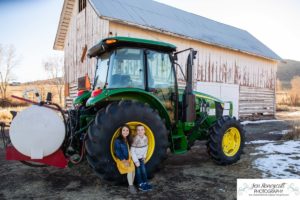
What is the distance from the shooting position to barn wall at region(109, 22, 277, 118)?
42.3 feet

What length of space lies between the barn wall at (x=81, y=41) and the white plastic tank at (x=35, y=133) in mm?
7285

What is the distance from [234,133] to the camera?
20.1 feet

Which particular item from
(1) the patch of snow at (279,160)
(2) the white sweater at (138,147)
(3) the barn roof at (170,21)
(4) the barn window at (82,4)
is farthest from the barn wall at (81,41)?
(2) the white sweater at (138,147)

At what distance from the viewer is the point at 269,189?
4.13m

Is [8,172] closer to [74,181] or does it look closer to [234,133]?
[74,181]

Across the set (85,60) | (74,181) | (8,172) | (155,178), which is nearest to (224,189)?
(155,178)

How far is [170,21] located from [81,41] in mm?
4656

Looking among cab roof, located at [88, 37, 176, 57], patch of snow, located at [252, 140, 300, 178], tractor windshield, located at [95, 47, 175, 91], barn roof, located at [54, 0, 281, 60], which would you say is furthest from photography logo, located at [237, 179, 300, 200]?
barn roof, located at [54, 0, 281, 60]

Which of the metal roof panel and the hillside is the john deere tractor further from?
the hillside

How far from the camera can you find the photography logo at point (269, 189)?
394cm

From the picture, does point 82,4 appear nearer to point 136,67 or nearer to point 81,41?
point 81,41

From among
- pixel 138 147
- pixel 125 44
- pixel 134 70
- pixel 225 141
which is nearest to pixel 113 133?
pixel 138 147

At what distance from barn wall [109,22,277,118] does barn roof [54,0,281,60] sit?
383 mm

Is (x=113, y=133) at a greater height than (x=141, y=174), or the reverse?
(x=113, y=133)
